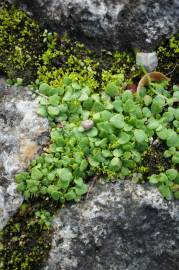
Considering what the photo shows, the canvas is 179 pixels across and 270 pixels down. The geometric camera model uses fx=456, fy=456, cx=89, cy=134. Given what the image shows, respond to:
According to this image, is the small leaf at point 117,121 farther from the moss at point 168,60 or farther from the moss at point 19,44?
the moss at point 19,44

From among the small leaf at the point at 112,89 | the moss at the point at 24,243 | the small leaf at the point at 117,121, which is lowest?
the moss at the point at 24,243

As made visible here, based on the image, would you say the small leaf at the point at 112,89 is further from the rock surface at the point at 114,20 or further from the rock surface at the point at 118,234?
the rock surface at the point at 118,234

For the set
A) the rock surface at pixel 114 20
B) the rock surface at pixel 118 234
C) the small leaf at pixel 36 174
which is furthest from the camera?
the rock surface at pixel 114 20

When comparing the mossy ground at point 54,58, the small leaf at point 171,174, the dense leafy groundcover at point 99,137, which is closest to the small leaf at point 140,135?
the dense leafy groundcover at point 99,137

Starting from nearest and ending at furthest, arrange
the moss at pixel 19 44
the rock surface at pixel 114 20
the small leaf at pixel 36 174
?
the small leaf at pixel 36 174 < the rock surface at pixel 114 20 < the moss at pixel 19 44

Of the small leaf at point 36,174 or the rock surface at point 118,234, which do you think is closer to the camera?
the rock surface at point 118,234

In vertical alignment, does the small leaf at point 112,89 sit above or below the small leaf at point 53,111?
above
